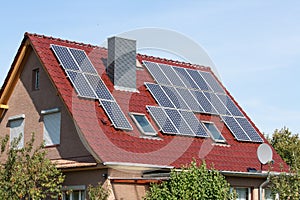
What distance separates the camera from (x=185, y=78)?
87.4ft

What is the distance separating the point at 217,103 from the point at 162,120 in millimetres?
4441

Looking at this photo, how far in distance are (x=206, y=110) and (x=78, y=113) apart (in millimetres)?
6445

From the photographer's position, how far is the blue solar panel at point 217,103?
26006 millimetres

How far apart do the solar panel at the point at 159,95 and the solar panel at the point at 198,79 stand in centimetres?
273

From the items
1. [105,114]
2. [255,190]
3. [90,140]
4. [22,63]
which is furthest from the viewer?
[22,63]

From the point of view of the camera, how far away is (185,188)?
18797 millimetres

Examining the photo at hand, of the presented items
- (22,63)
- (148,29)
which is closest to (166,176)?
(148,29)

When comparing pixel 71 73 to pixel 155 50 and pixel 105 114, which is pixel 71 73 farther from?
pixel 155 50

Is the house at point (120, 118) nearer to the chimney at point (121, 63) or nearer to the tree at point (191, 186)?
the chimney at point (121, 63)

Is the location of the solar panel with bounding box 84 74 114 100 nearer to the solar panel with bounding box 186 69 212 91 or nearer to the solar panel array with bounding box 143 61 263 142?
the solar panel array with bounding box 143 61 263 142

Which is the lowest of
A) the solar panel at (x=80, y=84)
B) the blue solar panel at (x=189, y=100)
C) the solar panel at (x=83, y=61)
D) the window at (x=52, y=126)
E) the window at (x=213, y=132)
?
the window at (x=52, y=126)

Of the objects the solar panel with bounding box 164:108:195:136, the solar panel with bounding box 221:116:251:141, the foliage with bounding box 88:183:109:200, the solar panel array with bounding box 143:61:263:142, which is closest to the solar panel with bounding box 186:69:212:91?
the solar panel array with bounding box 143:61:263:142

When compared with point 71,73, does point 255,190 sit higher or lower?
lower

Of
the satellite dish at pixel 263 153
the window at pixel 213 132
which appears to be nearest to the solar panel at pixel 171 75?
the window at pixel 213 132
